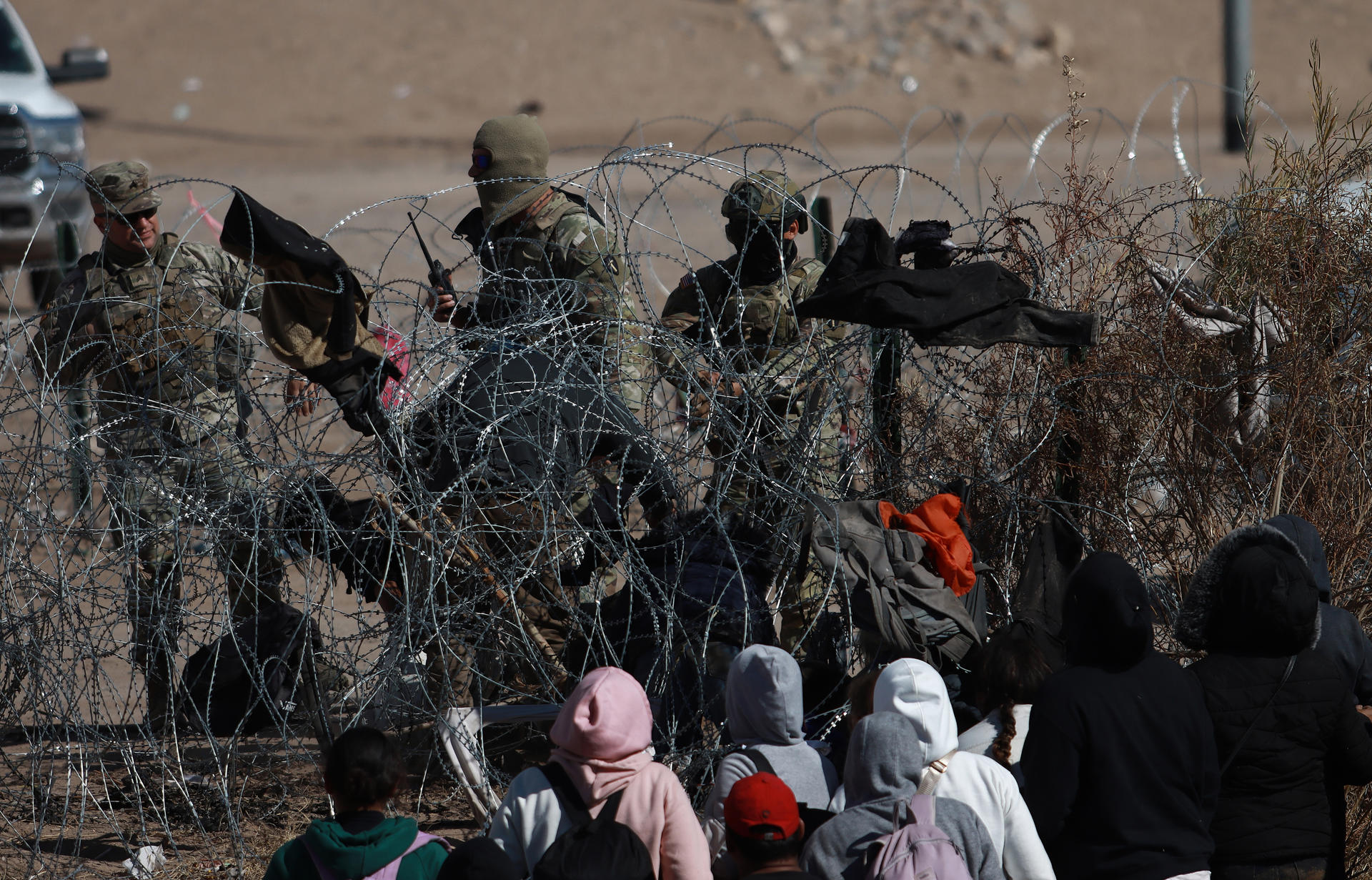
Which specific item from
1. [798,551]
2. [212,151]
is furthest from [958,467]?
[212,151]

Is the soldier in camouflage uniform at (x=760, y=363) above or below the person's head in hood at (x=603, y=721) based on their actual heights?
above

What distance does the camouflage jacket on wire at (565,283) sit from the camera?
433 cm

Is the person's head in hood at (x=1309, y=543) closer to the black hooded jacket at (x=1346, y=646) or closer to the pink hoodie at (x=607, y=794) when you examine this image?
the black hooded jacket at (x=1346, y=646)

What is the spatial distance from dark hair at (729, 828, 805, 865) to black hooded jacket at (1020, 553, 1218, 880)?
561mm

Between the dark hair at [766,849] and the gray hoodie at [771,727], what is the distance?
39cm

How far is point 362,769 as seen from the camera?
8.77 feet

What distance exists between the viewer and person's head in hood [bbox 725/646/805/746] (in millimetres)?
2967

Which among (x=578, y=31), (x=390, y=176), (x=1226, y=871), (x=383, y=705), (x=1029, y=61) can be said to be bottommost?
(x=1226, y=871)

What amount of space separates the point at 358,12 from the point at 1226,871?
29015mm

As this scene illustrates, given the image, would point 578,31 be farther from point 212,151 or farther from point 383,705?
point 383,705

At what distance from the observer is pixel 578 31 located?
28.6 meters

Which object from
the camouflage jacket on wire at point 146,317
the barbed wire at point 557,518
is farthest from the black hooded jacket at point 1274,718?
the camouflage jacket on wire at point 146,317

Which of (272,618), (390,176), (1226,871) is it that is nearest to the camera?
(1226,871)

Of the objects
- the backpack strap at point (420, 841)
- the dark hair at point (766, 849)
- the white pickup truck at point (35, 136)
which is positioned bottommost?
the dark hair at point (766, 849)
